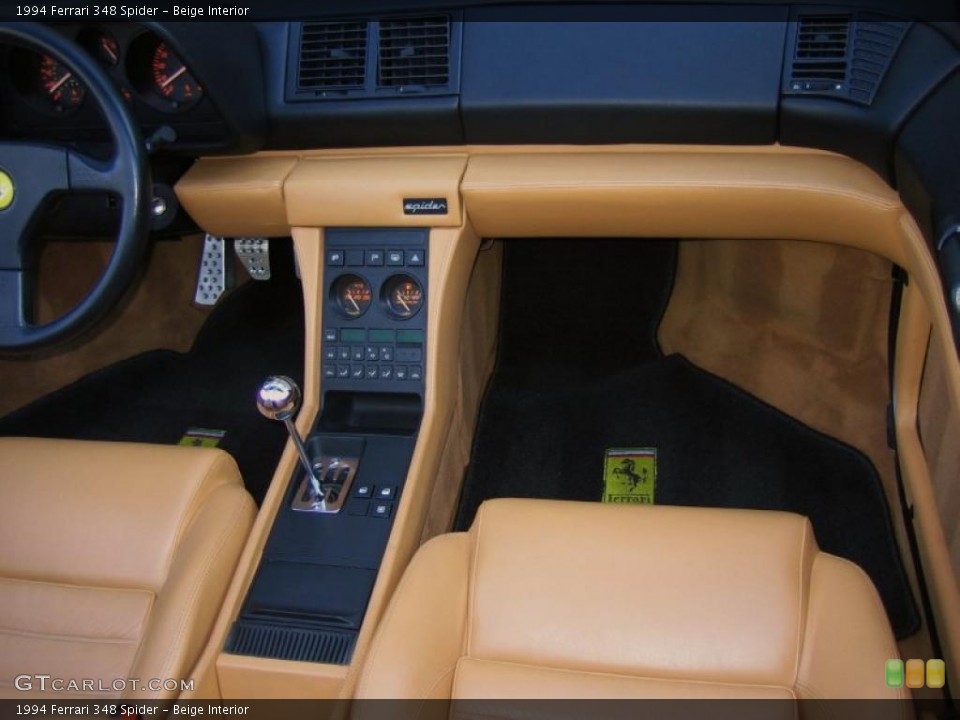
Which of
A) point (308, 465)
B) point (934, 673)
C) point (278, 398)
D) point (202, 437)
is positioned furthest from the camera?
point (202, 437)

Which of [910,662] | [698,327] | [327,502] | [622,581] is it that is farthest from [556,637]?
[698,327]

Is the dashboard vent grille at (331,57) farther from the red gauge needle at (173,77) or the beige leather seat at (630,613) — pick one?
the beige leather seat at (630,613)

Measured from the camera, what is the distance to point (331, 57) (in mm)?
1986

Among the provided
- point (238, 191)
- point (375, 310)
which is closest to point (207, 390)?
point (238, 191)

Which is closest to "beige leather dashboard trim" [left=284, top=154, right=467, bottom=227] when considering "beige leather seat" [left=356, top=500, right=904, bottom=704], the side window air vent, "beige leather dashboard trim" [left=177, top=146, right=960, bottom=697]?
"beige leather dashboard trim" [left=177, top=146, right=960, bottom=697]

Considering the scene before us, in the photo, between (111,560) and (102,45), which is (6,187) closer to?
(102,45)

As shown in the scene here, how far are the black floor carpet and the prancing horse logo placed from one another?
0.97 metres

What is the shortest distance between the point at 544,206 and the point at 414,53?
43 cm

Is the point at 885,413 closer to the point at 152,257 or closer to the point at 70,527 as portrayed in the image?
the point at 70,527

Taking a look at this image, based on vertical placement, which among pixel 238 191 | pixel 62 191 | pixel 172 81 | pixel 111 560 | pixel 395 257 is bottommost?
pixel 111 560

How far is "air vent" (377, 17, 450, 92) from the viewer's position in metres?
1.92

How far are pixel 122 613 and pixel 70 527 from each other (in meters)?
0.19

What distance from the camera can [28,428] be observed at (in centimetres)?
275

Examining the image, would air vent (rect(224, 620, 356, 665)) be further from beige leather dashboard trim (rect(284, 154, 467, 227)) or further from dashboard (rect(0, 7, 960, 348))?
dashboard (rect(0, 7, 960, 348))
